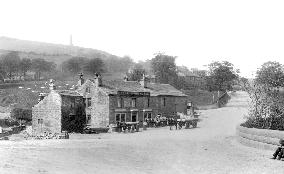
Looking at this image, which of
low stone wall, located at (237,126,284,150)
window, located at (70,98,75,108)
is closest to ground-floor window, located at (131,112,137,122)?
window, located at (70,98,75,108)

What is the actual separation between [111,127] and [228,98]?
66.9 meters

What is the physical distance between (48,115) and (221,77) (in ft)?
267

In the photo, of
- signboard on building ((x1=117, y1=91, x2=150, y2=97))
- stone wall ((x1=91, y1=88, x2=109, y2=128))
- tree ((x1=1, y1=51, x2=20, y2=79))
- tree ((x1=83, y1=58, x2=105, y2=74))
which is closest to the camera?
stone wall ((x1=91, y1=88, x2=109, y2=128))

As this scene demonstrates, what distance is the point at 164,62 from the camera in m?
117

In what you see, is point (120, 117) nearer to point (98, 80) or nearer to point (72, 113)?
point (98, 80)

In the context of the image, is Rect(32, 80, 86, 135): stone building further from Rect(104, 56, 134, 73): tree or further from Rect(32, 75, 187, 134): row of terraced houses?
Rect(104, 56, 134, 73): tree

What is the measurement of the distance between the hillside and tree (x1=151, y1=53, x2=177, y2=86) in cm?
5888

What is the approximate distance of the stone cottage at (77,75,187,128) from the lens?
172 feet

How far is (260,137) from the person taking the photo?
24.4 m

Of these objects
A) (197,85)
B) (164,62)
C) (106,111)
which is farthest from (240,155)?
(197,85)

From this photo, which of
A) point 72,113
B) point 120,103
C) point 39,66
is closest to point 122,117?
point 120,103

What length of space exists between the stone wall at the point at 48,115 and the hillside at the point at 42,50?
108 meters

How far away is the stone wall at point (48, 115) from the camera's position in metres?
48.6

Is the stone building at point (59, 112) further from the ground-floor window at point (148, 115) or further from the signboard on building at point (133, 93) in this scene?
the ground-floor window at point (148, 115)
